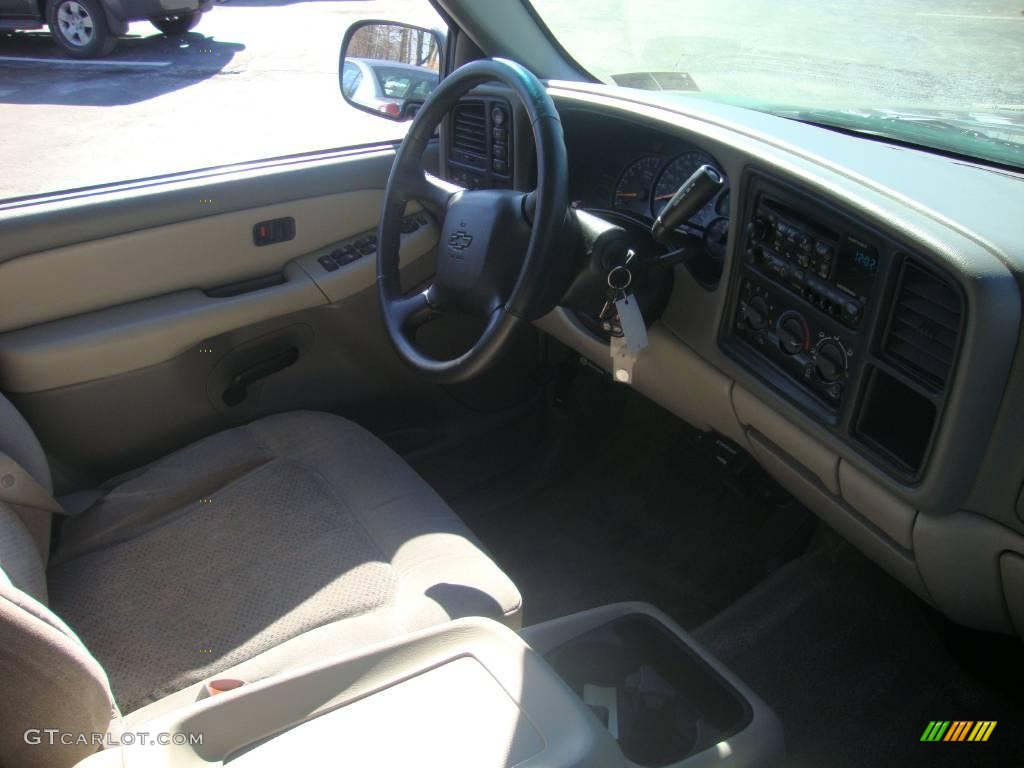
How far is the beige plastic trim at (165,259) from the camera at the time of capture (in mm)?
1712

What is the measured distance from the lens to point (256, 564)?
4.76ft

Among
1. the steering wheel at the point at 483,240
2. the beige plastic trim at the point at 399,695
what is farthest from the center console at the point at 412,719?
the steering wheel at the point at 483,240

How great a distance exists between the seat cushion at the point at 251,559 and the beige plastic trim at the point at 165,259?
→ 379 mm

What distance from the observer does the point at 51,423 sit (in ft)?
5.75

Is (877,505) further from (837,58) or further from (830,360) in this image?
(837,58)

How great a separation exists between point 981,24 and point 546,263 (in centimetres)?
82

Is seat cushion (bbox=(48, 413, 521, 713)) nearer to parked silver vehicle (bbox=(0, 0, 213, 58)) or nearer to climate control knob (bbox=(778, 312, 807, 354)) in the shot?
climate control knob (bbox=(778, 312, 807, 354))

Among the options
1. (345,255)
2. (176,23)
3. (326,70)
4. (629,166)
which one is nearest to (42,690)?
(345,255)

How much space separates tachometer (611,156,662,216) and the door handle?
0.81 metres

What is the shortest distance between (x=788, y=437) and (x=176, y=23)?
15.3ft

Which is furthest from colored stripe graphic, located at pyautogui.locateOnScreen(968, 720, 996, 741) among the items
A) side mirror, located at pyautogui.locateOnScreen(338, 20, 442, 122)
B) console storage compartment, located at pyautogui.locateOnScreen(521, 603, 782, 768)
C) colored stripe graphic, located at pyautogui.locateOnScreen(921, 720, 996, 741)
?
side mirror, located at pyautogui.locateOnScreen(338, 20, 442, 122)

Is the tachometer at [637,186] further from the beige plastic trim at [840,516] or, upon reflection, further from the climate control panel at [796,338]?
the beige plastic trim at [840,516]

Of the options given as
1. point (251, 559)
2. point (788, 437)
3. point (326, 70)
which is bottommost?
point (326, 70)

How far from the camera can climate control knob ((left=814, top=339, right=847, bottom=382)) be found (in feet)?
4.32
